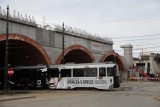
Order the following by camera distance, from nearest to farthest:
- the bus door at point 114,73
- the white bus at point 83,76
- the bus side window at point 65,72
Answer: the bus door at point 114,73, the white bus at point 83,76, the bus side window at point 65,72

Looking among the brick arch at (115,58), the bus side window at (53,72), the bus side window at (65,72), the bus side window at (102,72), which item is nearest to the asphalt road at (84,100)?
the bus side window at (102,72)

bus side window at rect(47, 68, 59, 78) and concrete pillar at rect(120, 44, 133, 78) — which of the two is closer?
bus side window at rect(47, 68, 59, 78)

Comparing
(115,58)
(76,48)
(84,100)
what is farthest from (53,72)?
(115,58)

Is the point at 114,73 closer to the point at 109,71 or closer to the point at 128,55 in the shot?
the point at 109,71

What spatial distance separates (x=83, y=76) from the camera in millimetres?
38000

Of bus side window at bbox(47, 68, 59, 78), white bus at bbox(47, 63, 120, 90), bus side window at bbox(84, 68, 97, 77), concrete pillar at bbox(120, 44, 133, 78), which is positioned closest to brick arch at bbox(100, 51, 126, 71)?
concrete pillar at bbox(120, 44, 133, 78)

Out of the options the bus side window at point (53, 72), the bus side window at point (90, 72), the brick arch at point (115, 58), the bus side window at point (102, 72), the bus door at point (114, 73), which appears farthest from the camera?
the brick arch at point (115, 58)

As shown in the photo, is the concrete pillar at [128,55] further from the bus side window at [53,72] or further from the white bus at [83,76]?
the white bus at [83,76]

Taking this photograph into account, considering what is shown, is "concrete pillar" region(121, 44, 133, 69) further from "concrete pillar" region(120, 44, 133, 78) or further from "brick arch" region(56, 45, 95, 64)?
"brick arch" region(56, 45, 95, 64)

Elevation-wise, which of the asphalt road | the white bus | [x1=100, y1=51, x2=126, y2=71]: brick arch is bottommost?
the asphalt road

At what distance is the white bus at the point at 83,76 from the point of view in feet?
120

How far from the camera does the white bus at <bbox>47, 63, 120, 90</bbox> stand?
36594 millimetres

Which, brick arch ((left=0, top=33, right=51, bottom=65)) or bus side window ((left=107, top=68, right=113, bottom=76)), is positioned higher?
brick arch ((left=0, top=33, right=51, bottom=65))

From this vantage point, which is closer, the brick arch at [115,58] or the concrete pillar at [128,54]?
the brick arch at [115,58]
